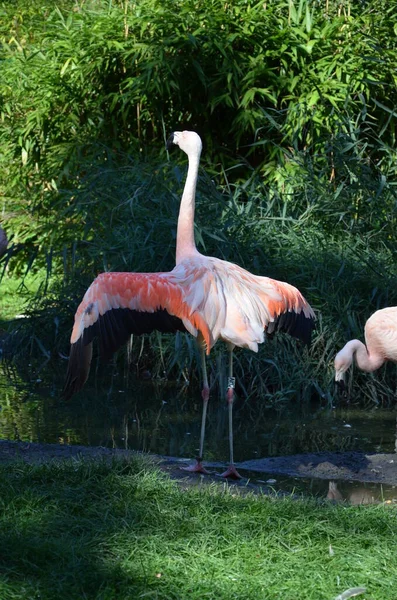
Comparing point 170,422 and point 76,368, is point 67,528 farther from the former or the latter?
point 170,422

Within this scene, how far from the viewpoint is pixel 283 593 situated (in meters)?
2.87

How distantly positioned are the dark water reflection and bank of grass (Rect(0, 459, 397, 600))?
5.28ft

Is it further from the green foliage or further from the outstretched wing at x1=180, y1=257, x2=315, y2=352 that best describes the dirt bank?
the green foliage

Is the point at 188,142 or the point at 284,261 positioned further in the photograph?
the point at 284,261

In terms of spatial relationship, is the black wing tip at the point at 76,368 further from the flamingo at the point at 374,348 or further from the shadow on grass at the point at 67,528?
the flamingo at the point at 374,348

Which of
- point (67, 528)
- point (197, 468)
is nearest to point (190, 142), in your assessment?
point (197, 468)

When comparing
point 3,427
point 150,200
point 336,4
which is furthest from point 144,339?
point 336,4

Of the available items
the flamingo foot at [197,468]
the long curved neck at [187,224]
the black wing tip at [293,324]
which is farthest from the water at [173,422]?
the long curved neck at [187,224]

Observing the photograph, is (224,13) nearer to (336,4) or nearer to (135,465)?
(336,4)

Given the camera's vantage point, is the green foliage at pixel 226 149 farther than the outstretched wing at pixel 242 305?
Yes

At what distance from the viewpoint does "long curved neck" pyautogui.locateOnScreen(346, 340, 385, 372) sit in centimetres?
610

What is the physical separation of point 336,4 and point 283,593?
711cm

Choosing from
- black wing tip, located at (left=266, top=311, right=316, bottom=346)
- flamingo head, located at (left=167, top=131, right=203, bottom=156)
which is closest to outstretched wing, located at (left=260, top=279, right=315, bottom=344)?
black wing tip, located at (left=266, top=311, right=316, bottom=346)

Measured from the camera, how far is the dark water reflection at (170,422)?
18.5ft
